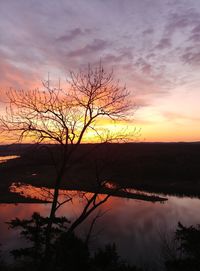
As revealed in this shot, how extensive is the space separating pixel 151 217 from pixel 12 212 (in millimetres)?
17349

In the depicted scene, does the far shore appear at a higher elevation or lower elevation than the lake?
higher

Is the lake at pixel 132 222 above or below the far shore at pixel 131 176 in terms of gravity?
below

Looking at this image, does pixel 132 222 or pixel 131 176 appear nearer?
pixel 132 222

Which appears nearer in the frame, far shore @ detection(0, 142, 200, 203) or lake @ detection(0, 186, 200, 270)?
lake @ detection(0, 186, 200, 270)

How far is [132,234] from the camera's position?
1222 inches

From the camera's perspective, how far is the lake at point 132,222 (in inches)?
1046

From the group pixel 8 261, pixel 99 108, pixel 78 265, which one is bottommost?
pixel 8 261

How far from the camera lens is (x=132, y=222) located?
116 feet

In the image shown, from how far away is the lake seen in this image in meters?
26.6

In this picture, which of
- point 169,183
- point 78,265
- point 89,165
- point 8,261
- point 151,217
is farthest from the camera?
point 89,165

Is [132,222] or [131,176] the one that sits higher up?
[131,176]

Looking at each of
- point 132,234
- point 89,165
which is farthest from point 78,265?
point 89,165

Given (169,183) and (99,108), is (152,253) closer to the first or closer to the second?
(99,108)

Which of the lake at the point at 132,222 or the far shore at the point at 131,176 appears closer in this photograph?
the lake at the point at 132,222
